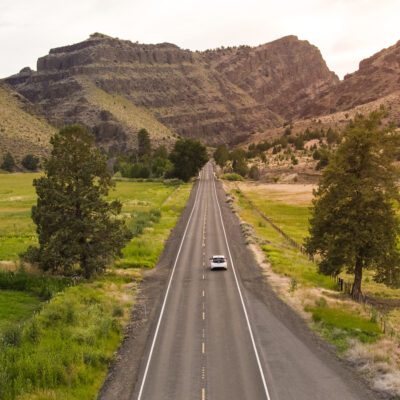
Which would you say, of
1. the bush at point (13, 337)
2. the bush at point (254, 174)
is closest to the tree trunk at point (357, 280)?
the bush at point (13, 337)

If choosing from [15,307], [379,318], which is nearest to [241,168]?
[379,318]

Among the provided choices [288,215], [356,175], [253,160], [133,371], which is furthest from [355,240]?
[253,160]

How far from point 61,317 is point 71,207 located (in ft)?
37.4

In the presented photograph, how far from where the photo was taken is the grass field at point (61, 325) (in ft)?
69.7

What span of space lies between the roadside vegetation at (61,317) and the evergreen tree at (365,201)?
1816 cm

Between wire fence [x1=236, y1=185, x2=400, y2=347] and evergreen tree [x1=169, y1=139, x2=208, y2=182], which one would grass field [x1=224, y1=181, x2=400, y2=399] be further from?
evergreen tree [x1=169, y1=139, x2=208, y2=182]

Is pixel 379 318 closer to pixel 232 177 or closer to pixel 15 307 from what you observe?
pixel 15 307

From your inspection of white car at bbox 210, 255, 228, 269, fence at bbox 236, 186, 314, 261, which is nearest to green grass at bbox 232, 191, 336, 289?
fence at bbox 236, 186, 314, 261

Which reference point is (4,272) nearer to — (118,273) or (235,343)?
(118,273)

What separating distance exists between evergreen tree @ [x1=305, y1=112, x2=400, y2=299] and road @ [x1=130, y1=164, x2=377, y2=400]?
296 inches

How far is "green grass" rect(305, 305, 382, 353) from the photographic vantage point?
27312 millimetres

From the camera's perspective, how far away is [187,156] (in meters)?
135

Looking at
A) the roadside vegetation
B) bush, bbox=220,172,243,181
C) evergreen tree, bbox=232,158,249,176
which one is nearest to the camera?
the roadside vegetation

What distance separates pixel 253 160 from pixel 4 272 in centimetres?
16825
